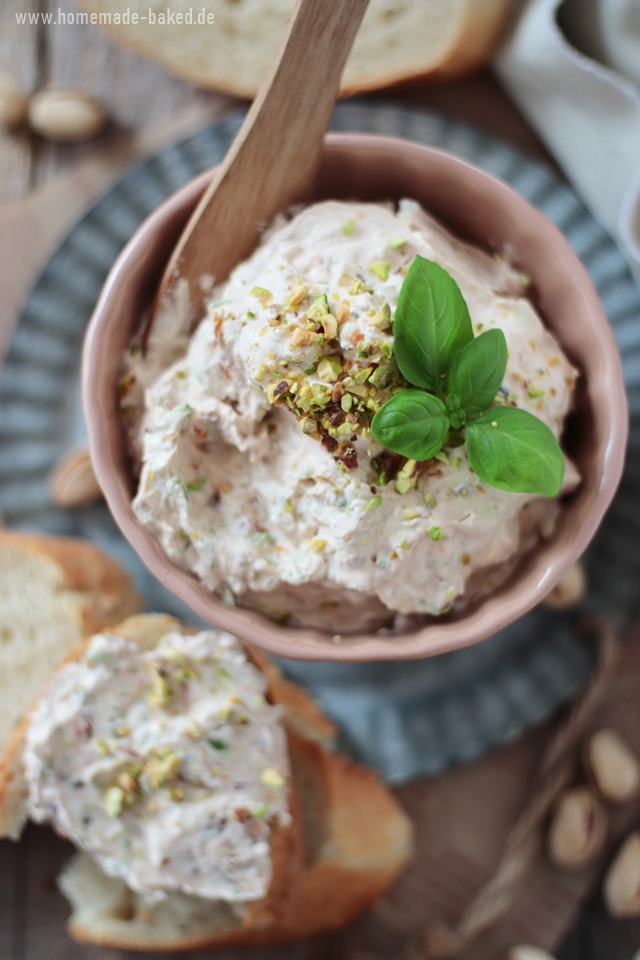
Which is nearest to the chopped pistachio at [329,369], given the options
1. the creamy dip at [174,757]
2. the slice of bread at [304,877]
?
the creamy dip at [174,757]

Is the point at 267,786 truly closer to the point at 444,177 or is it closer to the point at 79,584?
the point at 79,584

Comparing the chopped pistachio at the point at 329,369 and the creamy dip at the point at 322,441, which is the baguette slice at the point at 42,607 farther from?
the chopped pistachio at the point at 329,369

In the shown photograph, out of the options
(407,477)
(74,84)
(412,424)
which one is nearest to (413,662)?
(407,477)

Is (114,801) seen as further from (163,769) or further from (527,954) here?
(527,954)

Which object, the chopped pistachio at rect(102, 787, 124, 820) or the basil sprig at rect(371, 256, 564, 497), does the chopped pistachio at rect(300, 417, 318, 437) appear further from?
the chopped pistachio at rect(102, 787, 124, 820)

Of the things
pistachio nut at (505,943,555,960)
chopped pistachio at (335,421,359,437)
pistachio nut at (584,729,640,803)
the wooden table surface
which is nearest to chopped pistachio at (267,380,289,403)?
chopped pistachio at (335,421,359,437)

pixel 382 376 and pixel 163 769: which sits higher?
pixel 382 376
